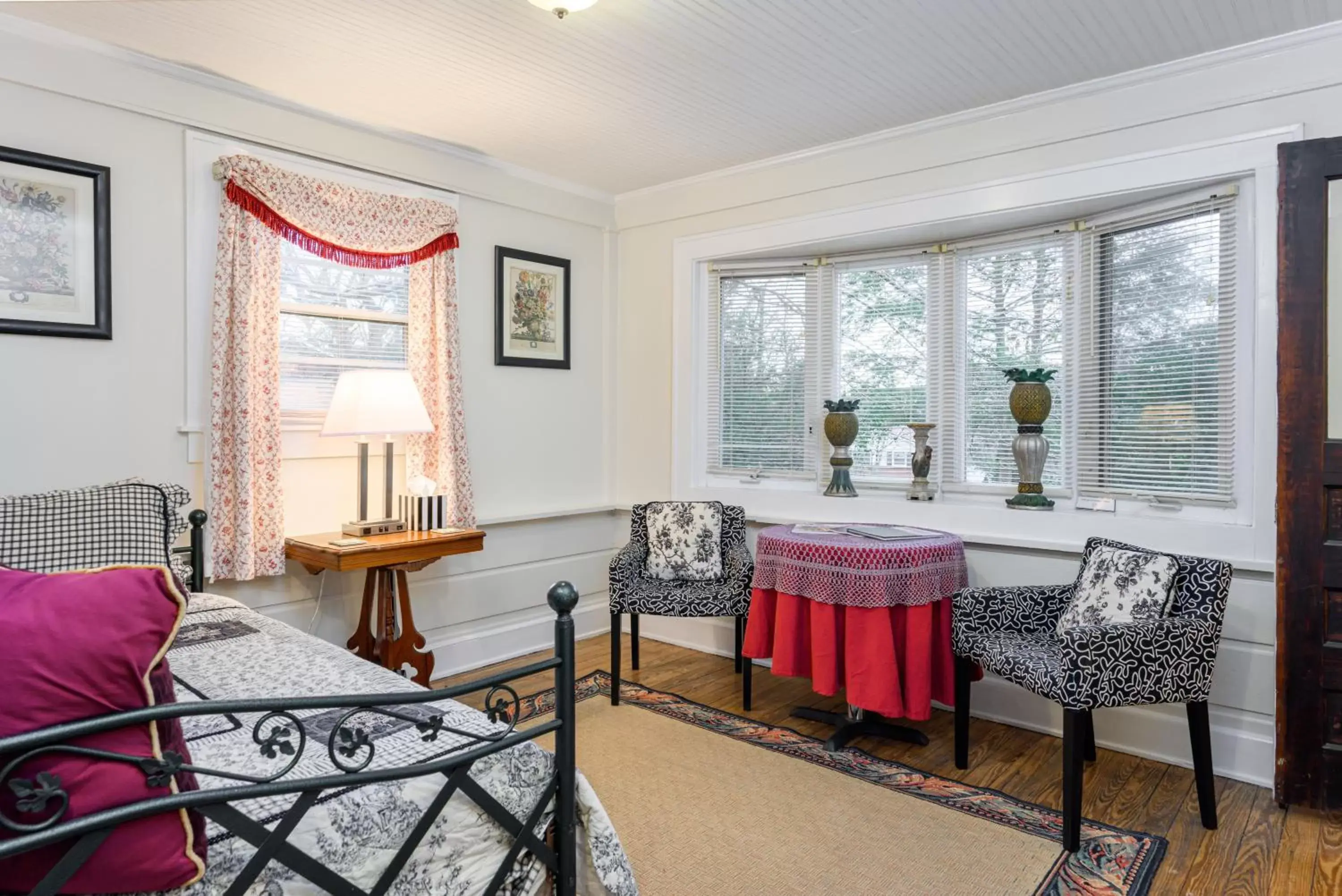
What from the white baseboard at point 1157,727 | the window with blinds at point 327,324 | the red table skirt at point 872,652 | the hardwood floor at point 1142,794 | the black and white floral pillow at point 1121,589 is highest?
the window with blinds at point 327,324

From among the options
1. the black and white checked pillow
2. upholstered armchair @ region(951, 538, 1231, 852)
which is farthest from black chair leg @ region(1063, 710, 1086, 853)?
the black and white checked pillow

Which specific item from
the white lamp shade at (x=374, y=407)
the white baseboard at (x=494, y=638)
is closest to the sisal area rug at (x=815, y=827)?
the white baseboard at (x=494, y=638)

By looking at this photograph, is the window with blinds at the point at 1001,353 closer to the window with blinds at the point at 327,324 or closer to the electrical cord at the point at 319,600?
the window with blinds at the point at 327,324

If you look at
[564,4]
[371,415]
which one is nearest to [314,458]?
[371,415]

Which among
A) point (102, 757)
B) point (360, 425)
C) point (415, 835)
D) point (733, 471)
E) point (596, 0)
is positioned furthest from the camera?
point (733, 471)

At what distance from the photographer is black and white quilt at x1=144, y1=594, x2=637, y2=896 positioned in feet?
3.99

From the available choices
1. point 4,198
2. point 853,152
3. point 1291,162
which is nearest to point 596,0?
point 853,152

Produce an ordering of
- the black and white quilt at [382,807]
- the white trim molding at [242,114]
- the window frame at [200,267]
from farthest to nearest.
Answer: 1. the window frame at [200,267]
2. the white trim molding at [242,114]
3. the black and white quilt at [382,807]

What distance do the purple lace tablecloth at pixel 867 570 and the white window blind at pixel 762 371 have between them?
3.74 ft

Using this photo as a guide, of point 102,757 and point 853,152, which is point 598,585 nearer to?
point 853,152

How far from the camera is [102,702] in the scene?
99cm

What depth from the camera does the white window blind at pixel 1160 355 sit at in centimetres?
295

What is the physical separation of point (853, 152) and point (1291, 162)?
5.62 feet

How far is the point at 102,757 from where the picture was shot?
975 millimetres
